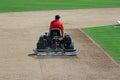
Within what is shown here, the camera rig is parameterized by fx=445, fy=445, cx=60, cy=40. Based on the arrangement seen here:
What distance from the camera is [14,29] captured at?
27.8 meters

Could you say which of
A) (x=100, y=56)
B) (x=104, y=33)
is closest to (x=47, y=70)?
(x=100, y=56)

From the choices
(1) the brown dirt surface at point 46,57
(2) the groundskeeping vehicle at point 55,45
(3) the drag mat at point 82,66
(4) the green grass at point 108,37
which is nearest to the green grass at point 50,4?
(1) the brown dirt surface at point 46,57

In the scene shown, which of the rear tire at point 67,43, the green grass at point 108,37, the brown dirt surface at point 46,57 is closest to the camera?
the brown dirt surface at point 46,57

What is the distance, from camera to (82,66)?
18.2m

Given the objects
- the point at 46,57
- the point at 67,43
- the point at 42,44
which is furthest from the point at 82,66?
the point at 42,44

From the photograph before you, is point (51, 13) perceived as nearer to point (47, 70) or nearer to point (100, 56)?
point (100, 56)

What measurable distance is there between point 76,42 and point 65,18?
390 inches

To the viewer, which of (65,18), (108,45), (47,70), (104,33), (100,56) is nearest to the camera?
(47,70)

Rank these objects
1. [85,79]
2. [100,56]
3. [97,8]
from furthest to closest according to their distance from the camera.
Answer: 1. [97,8]
2. [100,56]
3. [85,79]

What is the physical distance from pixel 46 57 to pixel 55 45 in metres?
0.92

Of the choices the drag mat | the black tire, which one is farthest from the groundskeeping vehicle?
the drag mat

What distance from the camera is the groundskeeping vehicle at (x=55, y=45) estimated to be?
65.9 feet

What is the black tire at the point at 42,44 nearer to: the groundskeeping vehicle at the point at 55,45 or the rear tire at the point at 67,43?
the groundskeeping vehicle at the point at 55,45

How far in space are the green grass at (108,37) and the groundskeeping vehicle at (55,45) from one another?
6.80 ft
